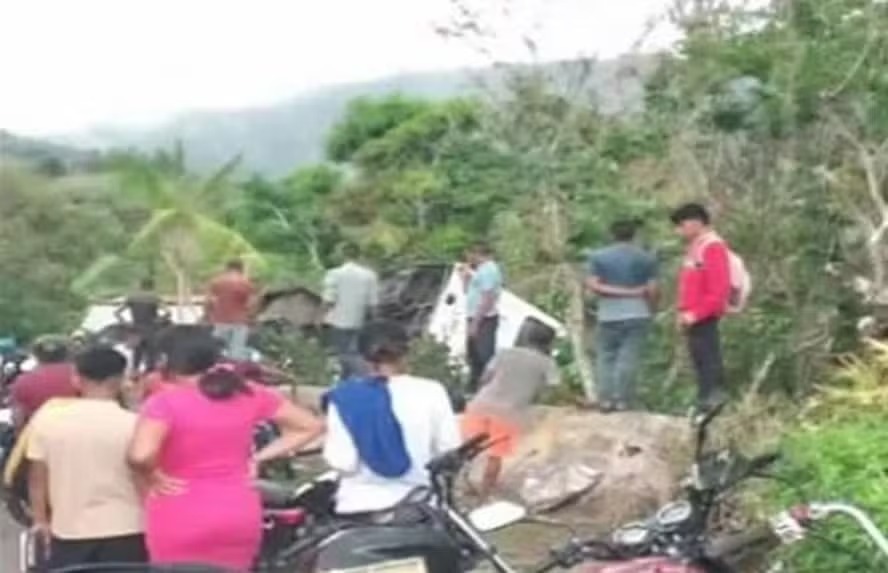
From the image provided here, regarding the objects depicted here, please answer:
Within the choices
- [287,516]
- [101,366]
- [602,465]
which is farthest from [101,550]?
[602,465]

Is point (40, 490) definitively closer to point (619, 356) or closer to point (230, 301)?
point (619, 356)

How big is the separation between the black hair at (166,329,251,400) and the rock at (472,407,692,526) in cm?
467

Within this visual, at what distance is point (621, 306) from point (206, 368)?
667 centimetres

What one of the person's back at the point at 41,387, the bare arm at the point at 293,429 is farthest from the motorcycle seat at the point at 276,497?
the person's back at the point at 41,387

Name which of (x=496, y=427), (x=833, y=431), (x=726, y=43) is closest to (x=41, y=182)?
(x=726, y=43)

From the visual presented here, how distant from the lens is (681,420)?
14273 millimetres

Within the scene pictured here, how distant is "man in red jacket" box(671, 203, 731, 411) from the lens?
44.9ft

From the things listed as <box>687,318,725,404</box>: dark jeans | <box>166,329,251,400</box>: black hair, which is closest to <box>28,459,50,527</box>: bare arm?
<box>166,329,251,400</box>: black hair

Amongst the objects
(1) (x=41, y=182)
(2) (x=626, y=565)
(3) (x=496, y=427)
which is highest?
(2) (x=626, y=565)

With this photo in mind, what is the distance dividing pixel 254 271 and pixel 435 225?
3604 mm

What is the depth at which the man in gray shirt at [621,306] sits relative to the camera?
14930mm

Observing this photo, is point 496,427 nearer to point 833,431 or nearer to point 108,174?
point 833,431

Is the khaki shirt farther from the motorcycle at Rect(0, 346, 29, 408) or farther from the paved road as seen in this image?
the motorcycle at Rect(0, 346, 29, 408)

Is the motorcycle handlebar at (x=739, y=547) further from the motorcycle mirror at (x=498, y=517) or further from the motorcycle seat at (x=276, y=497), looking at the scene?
the motorcycle seat at (x=276, y=497)
